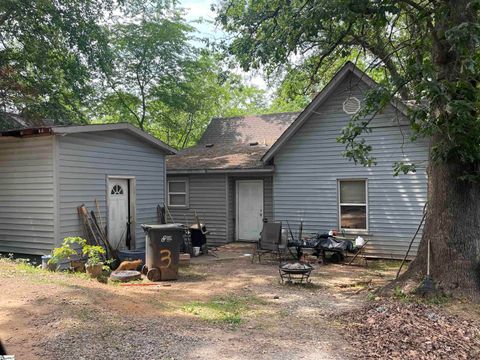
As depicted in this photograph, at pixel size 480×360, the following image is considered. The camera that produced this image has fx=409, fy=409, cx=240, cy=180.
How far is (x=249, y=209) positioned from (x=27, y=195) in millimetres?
7105

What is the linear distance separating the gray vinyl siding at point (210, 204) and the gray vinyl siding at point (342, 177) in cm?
219

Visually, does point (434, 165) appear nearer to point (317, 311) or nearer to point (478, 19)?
point (478, 19)

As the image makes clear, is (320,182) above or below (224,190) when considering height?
above

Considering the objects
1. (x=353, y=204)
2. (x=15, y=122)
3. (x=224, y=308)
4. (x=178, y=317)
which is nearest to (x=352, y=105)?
(x=353, y=204)

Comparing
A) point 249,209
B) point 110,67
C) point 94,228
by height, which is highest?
point 110,67

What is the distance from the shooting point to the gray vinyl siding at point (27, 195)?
9445mm

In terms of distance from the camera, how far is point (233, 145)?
16812 millimetres

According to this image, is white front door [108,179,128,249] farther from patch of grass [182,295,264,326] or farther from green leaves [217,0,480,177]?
green leaves [217,0,480,177]

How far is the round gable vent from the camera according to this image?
11844mm

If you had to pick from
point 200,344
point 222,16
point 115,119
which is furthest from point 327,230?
point 115,119

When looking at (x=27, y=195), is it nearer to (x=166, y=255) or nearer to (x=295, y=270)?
(x=166, y=255)

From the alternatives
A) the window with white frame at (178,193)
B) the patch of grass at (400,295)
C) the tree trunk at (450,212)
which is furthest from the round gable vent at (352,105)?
the window with white frame at (178,193)

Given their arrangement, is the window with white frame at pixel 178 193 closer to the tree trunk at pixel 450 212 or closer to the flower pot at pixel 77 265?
the flower pot at pixel 77 265

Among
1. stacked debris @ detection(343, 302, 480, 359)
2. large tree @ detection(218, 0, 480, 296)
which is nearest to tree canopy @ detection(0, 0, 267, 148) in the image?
large tree @ detection(218, 0, 480, 296)
